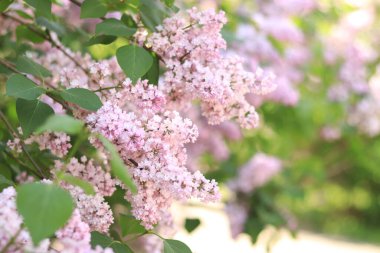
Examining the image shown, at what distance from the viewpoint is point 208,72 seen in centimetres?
157

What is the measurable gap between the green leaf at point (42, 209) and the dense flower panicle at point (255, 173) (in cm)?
300

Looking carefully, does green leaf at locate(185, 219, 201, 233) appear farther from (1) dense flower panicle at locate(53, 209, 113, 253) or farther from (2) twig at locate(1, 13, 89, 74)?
(1) dense flower panicle at locate(53, 209, 113, 253)

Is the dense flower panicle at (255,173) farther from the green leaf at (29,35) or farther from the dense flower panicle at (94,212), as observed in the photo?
the dense flower panicle at (94,212)

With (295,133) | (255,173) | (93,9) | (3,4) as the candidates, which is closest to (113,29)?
(93,9)

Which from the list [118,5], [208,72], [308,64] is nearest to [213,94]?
[208,72]

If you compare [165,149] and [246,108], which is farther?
[246,108]

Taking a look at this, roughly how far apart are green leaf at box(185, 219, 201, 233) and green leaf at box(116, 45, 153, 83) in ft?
4.13

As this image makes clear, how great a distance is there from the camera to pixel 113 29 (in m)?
1.61

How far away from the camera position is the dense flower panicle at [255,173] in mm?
4004

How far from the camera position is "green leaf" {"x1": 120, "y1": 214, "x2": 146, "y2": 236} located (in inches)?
60.0

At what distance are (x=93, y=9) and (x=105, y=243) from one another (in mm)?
662

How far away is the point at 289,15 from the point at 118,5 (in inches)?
114

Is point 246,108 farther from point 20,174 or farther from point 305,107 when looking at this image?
point 305,107

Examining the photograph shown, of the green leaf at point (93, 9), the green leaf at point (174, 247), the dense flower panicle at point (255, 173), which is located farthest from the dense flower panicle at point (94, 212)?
the dense flower panicle at point (255, 173)
